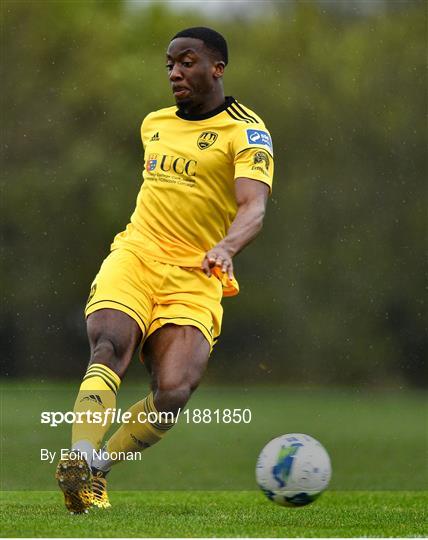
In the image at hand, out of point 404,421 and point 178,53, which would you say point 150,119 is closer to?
point 178,53

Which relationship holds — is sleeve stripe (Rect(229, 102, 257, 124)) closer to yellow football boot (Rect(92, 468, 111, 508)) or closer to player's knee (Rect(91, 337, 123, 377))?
player's knee (Rect(91, 337, 123, 377))

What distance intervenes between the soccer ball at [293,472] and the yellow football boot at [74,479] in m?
0.82

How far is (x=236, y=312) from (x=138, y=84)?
3.96m

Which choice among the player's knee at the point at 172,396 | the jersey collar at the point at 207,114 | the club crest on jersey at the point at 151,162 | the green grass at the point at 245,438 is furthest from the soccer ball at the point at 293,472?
the green grass at the point at 245,438

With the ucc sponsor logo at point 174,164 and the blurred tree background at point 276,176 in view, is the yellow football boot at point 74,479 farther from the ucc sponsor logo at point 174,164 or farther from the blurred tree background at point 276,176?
the blurred tree background at point 276,176

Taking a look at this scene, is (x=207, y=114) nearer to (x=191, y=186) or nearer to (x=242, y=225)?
(x=191, y=186)

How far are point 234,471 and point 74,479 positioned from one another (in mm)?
4947

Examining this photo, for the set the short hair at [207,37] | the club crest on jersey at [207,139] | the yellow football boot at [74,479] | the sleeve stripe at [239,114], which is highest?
the short hair at [207,37]

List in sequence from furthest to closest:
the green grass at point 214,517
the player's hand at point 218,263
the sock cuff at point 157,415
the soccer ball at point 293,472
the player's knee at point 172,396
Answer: the sock cuff at point 157,415, the player's knee at point 172,396, the soccer ball at point 293,472, the player's hand at point 218,263, the green grass at point 214,517

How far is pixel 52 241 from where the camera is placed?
18609 mm

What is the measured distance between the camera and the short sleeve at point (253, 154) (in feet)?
19.5

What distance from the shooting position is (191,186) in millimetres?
6145

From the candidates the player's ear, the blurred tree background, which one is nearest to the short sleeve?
the player's ear

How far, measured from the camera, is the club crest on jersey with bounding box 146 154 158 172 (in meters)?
6.21
